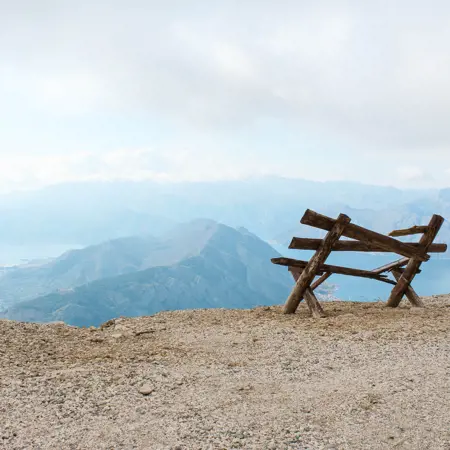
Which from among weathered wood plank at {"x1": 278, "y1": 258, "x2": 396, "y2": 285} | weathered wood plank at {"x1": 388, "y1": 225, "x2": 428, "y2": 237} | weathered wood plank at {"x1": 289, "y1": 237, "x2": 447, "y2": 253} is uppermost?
weathered wood plank at {"x1": 388, "y1": 225, "x2": 428, "y2": 237}

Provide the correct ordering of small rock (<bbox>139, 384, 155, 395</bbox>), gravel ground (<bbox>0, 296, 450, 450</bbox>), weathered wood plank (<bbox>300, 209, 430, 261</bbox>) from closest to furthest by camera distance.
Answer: gravel ground (<bbox>0, 296, 450, 450</bbox>) → small rock (<bbox>139, 384, 155, 395</bbox>) → weathered wood plank (<bbox>300, 209, 430, 261</bbox>)

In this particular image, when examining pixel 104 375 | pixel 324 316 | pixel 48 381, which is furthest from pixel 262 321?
pixel 48 381

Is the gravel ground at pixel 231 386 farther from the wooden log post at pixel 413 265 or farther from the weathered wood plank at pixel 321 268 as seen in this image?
the wooden log post at pixel 413 265

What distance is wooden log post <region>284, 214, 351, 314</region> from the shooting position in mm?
10570

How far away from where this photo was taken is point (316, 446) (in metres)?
4.38

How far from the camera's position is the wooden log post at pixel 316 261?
34.7 ft

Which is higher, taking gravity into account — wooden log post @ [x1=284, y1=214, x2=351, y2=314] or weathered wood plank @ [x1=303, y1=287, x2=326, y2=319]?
wooden log post @ [x1=284, y1=214, x2=351, y2=314]

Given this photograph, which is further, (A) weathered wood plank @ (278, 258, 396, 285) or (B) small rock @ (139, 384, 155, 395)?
(A) weathered wood plank @ (278, 258, 396, 285)

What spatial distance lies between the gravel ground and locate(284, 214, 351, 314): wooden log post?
1.37 metres

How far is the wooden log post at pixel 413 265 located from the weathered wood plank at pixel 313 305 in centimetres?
296

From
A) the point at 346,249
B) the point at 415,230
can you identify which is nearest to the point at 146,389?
A: the point at 346,249

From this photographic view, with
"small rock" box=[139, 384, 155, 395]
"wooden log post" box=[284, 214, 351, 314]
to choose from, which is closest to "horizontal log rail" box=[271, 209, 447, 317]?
"wooden log post" box=[284, 214, 351, 314]

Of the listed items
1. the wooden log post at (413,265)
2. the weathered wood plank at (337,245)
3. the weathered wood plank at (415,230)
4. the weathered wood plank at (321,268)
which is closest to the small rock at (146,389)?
the weathered wood plank at (337,245)

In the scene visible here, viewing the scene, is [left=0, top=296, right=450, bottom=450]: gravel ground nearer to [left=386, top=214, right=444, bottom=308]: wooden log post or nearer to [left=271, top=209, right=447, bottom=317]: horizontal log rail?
[left=271, top=209, right=447, bottom=317]: horizontal log rail
